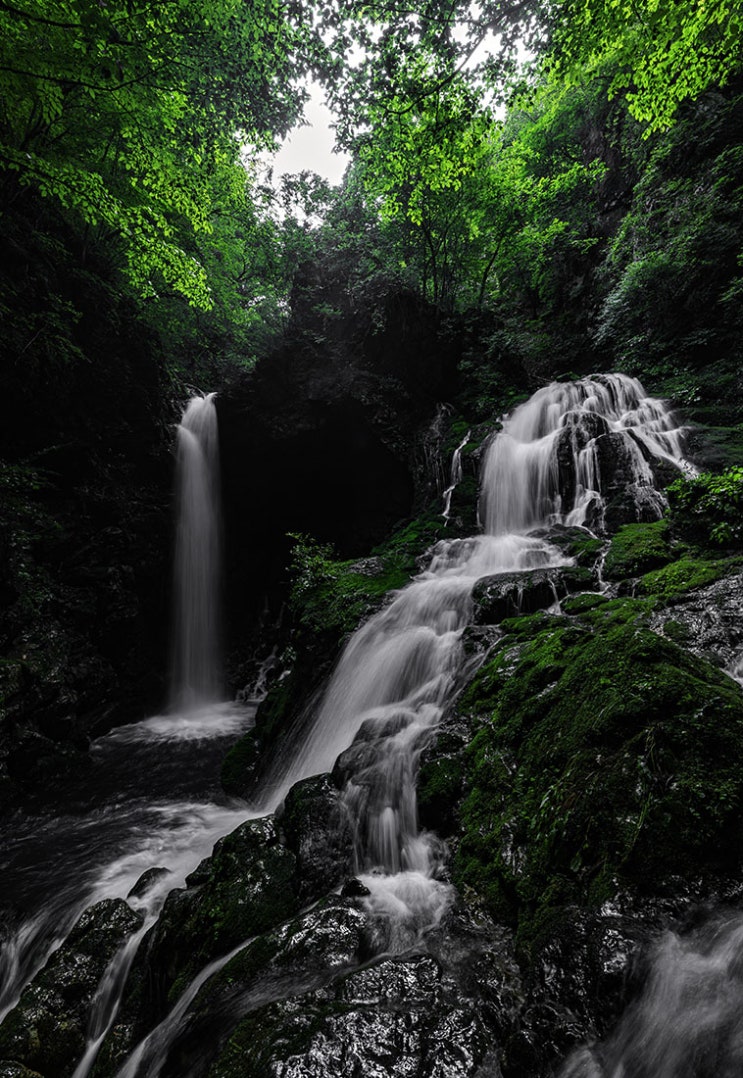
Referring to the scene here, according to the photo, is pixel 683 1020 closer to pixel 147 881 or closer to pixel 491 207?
pixel 147 881

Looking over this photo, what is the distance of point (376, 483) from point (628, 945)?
42.1 ft

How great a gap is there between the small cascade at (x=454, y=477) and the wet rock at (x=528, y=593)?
437cm

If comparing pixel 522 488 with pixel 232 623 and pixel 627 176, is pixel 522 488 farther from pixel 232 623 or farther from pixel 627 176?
pixel 627 176

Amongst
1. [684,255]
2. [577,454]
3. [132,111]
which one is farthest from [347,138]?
[577,454]

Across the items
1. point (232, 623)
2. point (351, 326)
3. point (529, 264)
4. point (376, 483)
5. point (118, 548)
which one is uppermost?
point (529, 264)

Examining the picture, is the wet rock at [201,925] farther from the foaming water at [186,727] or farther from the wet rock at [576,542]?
the foaming water at [186,727]

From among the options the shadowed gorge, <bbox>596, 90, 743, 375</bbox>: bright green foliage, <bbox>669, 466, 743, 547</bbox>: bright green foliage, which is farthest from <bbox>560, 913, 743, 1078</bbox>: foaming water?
<bbox>596, 90, 743, 375</bbox>: bright green foliage

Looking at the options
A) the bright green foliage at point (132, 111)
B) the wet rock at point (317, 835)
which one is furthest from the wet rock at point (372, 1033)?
the bright green foliage at point (132, 111)

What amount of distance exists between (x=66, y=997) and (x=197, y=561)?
10.7 m

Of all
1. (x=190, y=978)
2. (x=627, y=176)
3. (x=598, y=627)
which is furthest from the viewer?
(x=627, y=176)

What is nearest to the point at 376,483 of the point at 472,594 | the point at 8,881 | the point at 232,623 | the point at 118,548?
the point at 232,623

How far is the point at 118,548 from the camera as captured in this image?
10.9m

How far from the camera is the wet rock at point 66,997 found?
2854 millimetres

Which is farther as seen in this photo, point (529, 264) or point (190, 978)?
point (529, 264)
